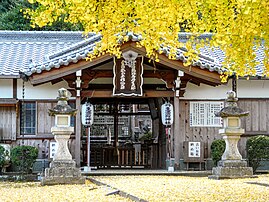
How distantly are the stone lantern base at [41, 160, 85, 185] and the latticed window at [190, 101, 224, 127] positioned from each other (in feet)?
18.4

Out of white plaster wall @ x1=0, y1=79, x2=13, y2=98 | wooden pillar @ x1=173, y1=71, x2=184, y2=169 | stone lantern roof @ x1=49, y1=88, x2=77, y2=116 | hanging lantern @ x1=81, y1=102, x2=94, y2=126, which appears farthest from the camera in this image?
white plaster wall @ x1=0, y1=79, x2=13, y2=98

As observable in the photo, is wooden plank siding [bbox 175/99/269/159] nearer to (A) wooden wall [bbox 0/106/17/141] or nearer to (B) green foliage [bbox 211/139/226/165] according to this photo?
(B) green foliage [bbox 211/139/226/165]

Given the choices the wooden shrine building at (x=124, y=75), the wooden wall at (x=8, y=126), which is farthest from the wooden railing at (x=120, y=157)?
the wooden wall at (x=8, y=126)

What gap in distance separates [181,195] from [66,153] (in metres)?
4.61

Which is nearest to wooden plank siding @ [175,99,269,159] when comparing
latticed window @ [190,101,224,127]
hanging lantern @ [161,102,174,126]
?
latticed window @ [190,101,224,127]

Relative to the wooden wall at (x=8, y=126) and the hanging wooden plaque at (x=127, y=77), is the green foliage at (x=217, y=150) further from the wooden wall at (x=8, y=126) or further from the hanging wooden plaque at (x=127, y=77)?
the wooden wall at (x=8, y=126)

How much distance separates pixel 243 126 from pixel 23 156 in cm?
709

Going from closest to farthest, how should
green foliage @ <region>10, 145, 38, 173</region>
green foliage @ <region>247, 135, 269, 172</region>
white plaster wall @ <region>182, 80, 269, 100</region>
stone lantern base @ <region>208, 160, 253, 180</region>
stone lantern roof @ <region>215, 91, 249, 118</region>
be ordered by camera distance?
stone lantern base @ <region>208, 160, 253, 180</region> < stone lantern roof @ <region>215, 91, 249, 118</region> < green foliage @ <region>10, 145, 38, 173</region> < green foliage @ <region>247, 135, 269, 172</region> < white plaster wall @ <region>182, 80, 269, 100</region>

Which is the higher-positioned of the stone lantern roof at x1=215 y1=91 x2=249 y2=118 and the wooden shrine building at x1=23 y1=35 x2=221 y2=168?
the wooden shrine building at x1=23 y1=35 x2=221 y2=168

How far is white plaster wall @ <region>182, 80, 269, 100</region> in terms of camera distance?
18266 mm

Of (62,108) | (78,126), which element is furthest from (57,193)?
(78,126)

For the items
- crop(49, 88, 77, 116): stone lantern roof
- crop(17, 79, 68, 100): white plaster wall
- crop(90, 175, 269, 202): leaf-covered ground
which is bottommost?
crop(90, 175, 269, 202): leaf-covered ground

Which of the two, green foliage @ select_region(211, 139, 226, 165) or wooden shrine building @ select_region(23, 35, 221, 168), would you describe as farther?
green foliage @ select_region(211, 139, 226, 165)

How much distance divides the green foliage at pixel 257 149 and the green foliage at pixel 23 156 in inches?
257
